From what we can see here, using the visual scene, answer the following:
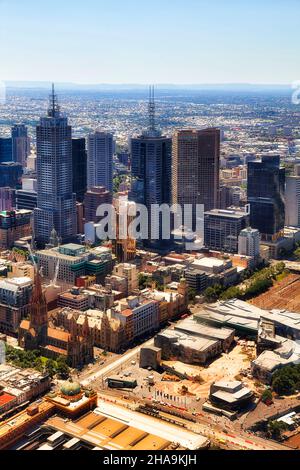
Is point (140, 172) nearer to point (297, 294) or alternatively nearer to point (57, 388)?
point (297, 294)

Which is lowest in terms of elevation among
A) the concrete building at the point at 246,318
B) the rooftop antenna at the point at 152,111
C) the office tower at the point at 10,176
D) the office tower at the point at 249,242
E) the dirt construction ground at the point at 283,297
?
the dirt construction ground at the point at 283,297

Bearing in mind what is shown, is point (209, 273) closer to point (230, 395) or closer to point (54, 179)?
point (54, 179)

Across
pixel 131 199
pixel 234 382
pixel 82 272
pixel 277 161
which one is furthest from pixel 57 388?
pixel 277 161

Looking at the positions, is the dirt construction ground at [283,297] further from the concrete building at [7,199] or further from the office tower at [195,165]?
the concrete building at [7,199]

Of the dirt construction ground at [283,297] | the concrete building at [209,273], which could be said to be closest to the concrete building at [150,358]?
the dirt construction ground at [283,297]

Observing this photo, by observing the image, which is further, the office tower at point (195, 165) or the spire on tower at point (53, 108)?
the office tower at point (195, 165)

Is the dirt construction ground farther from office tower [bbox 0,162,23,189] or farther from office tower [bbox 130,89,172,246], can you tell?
office tower [bbox 0,162,23,189]

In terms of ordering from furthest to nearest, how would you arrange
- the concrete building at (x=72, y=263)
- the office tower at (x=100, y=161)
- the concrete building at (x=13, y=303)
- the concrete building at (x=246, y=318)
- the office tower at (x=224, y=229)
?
the office tower at (x=100, y=161) → the office tower at (x=224, y=229) → the concrete building at (x=72, y=263) → the concrete building at (x=13, y=303) → the concrete building at (x=246, y=318)
